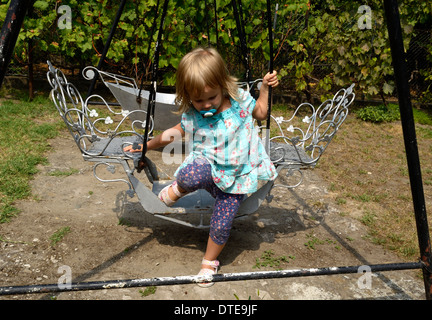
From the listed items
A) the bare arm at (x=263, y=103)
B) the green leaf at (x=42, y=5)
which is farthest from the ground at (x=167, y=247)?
the green leaf at (x=42, y=5)

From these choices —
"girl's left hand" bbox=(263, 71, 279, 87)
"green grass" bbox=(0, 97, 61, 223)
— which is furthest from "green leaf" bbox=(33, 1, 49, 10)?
"girl's left hand" bbox=(263, 71, 279, 87)

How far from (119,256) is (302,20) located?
479 centimetres

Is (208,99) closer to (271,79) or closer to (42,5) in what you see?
(271,79)

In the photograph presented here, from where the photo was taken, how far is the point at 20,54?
5.23 m

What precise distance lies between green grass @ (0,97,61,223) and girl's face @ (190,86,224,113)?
1571 millimetres

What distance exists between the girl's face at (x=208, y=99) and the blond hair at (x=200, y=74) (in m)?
0.02

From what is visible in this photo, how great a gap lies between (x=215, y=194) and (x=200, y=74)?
682mm

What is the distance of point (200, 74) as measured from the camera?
187 centimetres

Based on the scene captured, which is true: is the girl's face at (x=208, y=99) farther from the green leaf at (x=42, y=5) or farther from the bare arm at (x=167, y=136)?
the green leaf at (x=42, y=5)

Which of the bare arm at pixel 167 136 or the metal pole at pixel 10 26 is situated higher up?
the metal pole at pixel 10 26

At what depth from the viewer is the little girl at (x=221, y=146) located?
6.72ft

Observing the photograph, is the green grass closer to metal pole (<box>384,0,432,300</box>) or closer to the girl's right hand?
the girl's right hand

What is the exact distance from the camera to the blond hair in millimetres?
1882

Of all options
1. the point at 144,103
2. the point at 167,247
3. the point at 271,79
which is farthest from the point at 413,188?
the point at 144,103
